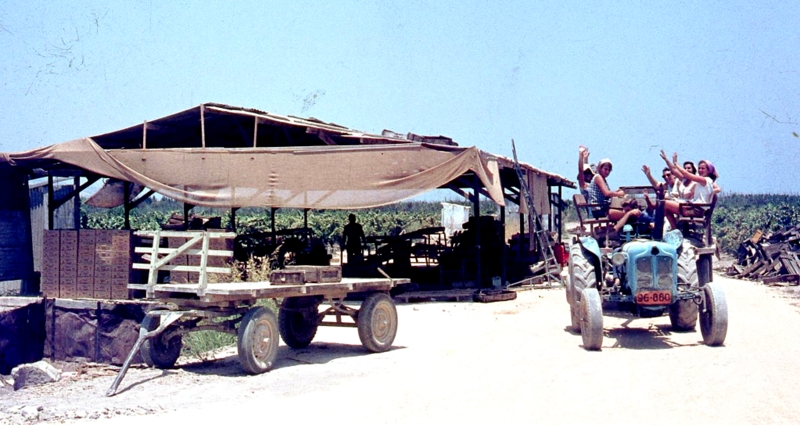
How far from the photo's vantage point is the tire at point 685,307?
11.5 m

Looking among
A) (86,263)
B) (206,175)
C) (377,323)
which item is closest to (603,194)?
(377,323)

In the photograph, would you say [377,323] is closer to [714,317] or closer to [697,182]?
[714,317]

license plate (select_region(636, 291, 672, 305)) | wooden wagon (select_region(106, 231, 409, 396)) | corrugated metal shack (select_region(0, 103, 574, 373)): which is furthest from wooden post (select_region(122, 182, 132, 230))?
license plate (select_region(636, 291, 672, 305))

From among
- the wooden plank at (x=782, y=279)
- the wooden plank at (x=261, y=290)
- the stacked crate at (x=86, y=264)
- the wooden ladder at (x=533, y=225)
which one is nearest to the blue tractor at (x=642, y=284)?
the wooden plank at (x=261, y=290)

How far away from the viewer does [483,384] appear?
8.89 metres

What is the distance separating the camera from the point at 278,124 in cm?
1631

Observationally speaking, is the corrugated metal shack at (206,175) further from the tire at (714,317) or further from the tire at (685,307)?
the tire at (714,317)

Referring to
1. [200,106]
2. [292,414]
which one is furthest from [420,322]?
[292,414]

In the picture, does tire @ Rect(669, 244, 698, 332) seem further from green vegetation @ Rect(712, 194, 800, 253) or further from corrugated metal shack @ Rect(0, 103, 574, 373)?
green vegetation @ Rect(712, 194, 800, 253)

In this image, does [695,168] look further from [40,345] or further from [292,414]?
[40,345]

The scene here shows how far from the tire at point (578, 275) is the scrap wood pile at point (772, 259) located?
474 inches

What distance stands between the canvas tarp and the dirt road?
10.1ft

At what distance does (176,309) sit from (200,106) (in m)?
6.41

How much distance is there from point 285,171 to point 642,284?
7.19 m
